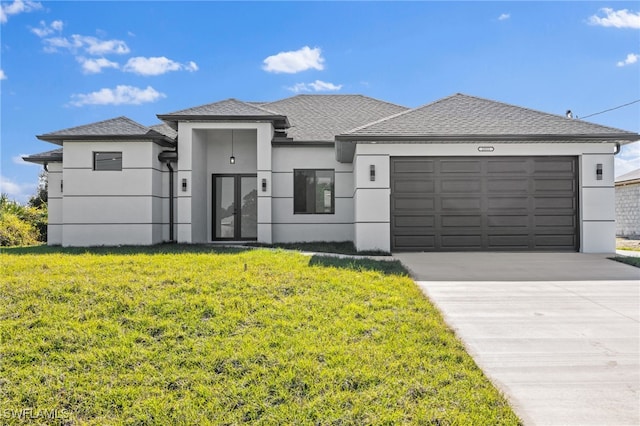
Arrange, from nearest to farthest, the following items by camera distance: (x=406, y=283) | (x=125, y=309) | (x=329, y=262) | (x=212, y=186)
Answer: (x=125, y=309)
(x=406, y=283)
(x=329, y=262)
(x=212, y=186)

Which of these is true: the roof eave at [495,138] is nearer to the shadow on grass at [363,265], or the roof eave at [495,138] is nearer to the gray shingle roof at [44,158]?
the shadow on grass at [363,265]

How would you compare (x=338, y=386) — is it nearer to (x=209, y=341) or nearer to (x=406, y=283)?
(x=209, y=341)

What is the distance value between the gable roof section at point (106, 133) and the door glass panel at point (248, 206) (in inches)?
119

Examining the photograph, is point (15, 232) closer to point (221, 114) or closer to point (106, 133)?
point (106, 133)

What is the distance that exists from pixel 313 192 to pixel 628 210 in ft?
53.0

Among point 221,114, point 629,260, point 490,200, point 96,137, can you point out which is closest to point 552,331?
point 629,260

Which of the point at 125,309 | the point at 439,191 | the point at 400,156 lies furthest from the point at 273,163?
the point at 125,309

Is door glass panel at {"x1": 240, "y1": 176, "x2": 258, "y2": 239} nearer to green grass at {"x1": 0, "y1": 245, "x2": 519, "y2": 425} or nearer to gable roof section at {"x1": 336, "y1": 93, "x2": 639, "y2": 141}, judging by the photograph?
gable roof section at {"x1": 336, "y1": 93, "x2": 639, "y2": 141}

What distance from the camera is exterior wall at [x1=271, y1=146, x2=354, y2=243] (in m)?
12.6

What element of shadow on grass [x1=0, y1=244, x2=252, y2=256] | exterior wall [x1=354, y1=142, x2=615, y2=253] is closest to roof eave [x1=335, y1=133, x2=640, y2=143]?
exterior wall [x1=354, y1=142, x2=615, y2=253]

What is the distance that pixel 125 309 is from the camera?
180 inches

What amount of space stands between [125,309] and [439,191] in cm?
797

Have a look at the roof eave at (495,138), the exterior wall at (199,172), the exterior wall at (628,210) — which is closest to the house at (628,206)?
the exterior wall at (628,210)

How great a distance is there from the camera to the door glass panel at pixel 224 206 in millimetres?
13625
